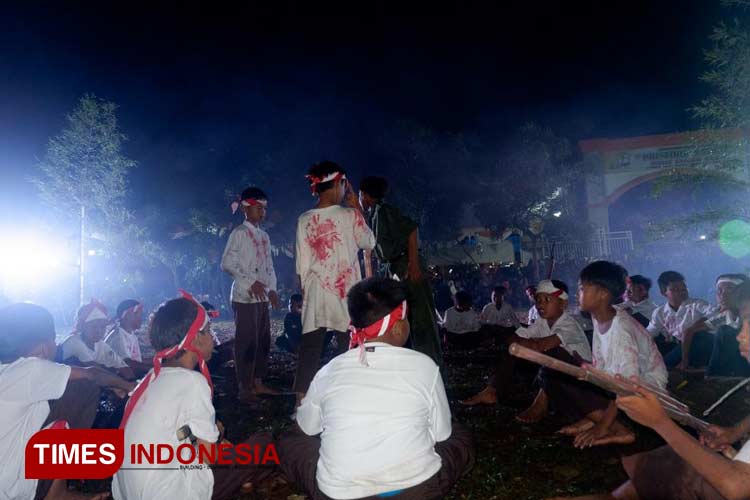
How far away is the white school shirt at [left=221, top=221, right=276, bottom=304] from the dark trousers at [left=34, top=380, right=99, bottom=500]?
7.24 feet

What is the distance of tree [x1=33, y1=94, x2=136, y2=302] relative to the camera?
19719 millimetres

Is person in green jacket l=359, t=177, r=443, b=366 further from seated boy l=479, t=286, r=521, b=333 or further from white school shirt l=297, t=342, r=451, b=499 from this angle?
seated boy l=479, t=286, r=521, b=333

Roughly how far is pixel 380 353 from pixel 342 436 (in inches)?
16.4

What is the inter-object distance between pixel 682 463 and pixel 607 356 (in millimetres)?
1609

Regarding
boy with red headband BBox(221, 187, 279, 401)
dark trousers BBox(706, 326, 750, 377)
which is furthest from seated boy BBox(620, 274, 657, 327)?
boy with red headband BBox(221, 187, 279, 401)

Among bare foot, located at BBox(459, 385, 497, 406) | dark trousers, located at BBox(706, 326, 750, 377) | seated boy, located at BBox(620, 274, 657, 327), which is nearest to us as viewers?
bare foot, located at BBox(459, 385, 497, 406)

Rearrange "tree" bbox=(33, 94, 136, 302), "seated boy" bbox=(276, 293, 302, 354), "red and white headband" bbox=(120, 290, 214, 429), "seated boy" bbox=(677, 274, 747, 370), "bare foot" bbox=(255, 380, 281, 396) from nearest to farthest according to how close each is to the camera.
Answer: "red and white headband" bbox=(120, 290, 214, 429) → "bare foot" bbox=(255, 380, 281, 396) → "seated boy" bbox=(677, 274, 747, 370) → "seated boy" bbox=(276, 293, 302, 354) → "tree" bbox=(33, 94, 136, 302)

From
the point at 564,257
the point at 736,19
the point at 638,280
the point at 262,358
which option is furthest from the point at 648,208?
the point at 262,358

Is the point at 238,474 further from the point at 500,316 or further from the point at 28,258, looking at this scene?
the point at 28,258

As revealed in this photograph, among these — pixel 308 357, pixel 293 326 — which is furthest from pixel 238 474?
pixel 293 326

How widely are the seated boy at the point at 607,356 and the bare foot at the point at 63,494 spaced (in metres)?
3.34

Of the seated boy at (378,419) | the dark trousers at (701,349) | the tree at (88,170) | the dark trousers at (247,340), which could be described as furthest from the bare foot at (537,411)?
the tree at (88,170)

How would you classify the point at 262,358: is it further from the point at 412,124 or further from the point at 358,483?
the point at 412,124

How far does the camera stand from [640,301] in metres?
7.73
